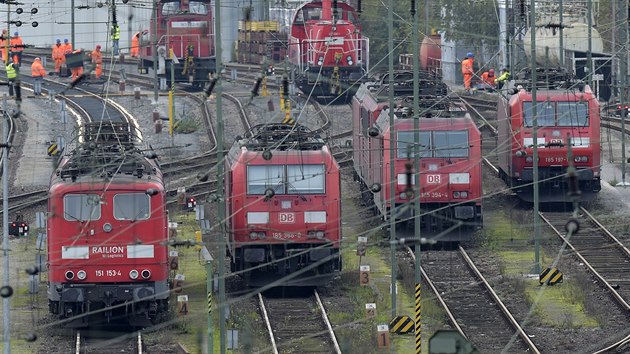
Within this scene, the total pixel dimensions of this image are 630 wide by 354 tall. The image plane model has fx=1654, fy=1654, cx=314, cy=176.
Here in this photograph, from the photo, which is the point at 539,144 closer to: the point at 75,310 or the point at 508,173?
the point at 508,173

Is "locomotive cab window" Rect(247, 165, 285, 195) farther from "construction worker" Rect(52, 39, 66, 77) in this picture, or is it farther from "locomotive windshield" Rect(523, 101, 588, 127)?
"construction worker" Rect(52, 39, 66, 77)

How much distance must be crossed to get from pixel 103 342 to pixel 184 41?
94.7ft

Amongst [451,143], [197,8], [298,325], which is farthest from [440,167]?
[197,8]

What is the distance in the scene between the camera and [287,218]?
3073 centimetres

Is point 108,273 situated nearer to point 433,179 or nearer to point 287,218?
point 287,218

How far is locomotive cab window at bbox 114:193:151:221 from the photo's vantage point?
28.1 metres

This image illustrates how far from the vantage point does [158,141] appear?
46406mm

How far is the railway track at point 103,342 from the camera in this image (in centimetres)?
2705

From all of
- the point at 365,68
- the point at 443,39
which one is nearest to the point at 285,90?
the point at 365,68

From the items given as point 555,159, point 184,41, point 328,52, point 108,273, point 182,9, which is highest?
point 182,9

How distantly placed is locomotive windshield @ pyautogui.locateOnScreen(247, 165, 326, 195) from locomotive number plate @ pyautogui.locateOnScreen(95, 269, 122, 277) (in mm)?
3996

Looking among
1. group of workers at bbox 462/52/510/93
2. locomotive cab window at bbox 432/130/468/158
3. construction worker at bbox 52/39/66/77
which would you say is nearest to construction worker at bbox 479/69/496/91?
group of workers at bbox 462/52/510/93

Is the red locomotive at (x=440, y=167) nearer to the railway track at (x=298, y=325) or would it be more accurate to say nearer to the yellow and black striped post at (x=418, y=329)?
the railway track at (x=298, y=325)

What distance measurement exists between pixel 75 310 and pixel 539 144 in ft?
44.6
